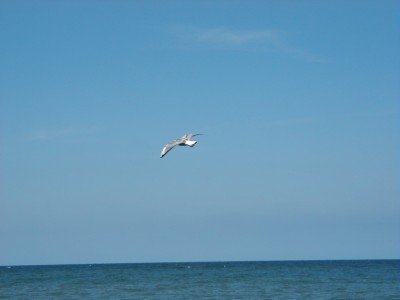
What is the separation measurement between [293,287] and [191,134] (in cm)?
3441

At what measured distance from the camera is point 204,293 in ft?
155

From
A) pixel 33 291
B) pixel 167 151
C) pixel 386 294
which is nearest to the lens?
pixel 167 151

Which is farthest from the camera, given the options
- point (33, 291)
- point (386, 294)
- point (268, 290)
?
point (33, 291)

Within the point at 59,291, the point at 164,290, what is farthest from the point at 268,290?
the point at 59,291

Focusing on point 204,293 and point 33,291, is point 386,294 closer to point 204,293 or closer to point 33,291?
point 204,293

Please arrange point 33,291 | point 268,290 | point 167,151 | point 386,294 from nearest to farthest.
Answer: point 167,151 < point 386,294 < point 268,290 < point 33,291

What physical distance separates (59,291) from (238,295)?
13.7 meters

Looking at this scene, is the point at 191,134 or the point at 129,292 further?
the point at 129,292

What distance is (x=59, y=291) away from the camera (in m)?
52.7

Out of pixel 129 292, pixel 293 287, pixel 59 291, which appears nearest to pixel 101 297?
pixel 129 292

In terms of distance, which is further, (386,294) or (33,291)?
(33,291)

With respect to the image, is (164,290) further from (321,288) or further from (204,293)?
(321,288)

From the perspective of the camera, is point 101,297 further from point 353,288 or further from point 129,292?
point 353,288

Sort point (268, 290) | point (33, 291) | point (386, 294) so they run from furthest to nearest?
point (33, 291) → point (268, 290) → point (386, 294)
